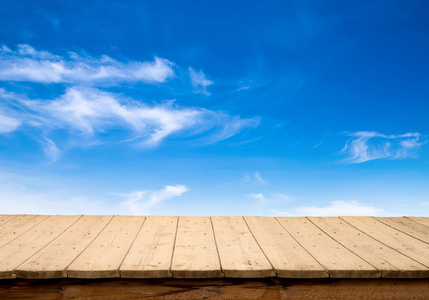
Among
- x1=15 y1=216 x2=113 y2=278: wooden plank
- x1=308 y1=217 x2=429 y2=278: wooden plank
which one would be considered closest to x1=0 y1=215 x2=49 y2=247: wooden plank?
x1=15 y1=216 x2=113 y2=278: wooden plank

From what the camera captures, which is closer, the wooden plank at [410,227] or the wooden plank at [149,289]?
the wooden plank at [149,289]

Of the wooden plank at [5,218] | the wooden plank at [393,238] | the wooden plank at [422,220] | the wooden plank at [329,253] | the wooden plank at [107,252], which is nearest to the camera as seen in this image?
the wooden plank at [107,252]

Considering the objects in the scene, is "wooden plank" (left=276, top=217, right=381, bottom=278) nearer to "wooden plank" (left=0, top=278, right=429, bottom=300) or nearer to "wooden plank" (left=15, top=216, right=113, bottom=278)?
"wooden plank" (left=0, top=278, right=429, bottom=300)

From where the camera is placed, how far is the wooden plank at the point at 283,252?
2494mm

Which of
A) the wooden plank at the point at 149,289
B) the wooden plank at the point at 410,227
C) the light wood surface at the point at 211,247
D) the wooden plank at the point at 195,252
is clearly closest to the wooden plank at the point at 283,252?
the light wood surface at the point at 211,247

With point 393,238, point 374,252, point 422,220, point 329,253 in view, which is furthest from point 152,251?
point 422,220

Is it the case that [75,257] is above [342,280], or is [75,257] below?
above

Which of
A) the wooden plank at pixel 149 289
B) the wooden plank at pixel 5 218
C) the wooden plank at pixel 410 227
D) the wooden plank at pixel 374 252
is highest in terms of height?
the wooden plank at pixel 5 218

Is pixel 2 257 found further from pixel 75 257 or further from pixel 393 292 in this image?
pixel 393 292

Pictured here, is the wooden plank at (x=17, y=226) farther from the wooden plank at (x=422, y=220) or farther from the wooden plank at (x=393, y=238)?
the wooden plank at (x=422, y=220)

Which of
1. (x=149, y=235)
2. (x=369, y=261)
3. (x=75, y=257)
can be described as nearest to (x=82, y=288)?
(x=75, y=257)

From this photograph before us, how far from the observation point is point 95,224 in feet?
12.0

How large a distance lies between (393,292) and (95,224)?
2.81 m

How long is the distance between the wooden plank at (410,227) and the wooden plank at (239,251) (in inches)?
66.4
